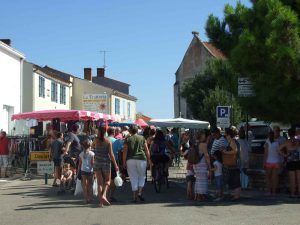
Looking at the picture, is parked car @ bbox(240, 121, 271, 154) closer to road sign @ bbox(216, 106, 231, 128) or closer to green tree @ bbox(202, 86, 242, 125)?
road sign @ bbox(216, 106, 231, 128)

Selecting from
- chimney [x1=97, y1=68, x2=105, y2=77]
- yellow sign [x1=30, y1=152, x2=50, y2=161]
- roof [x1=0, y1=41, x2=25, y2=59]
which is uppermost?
chimney [x1=97, y1=68, x2=105, y2=77]

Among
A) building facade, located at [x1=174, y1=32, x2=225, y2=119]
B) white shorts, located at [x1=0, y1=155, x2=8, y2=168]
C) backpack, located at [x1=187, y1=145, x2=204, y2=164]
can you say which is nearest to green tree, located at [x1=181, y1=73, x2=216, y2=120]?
building facade, located at [x1=174, y1=32, x2=225, y2=119]

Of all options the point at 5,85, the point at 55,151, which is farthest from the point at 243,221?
the point at 5,85

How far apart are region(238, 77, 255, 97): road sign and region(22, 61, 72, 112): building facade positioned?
75.6 feet

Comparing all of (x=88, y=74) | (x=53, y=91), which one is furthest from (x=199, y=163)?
(x=88, y=74)

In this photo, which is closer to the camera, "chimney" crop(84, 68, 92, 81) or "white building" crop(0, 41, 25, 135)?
"white building" crop(0, 41, 25, 135)

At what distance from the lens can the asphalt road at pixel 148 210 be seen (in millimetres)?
10039

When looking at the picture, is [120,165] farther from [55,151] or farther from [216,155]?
[216,155]

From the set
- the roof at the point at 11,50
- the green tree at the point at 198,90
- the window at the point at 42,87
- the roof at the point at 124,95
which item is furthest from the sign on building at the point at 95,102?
the roof at the point at 124,95

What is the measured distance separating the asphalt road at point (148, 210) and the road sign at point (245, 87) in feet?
9.08

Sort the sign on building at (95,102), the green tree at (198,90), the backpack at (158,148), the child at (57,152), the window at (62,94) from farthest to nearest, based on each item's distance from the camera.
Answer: the green tree at (198,90), the window at (62,94), the sign on building at (95,102), the child at (57,152), the backpack at (158,148)

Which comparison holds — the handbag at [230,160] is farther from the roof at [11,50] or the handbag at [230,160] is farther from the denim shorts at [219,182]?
the roof at [11,50]

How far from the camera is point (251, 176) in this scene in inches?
600

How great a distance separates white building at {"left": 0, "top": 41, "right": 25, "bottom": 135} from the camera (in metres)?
30.5
